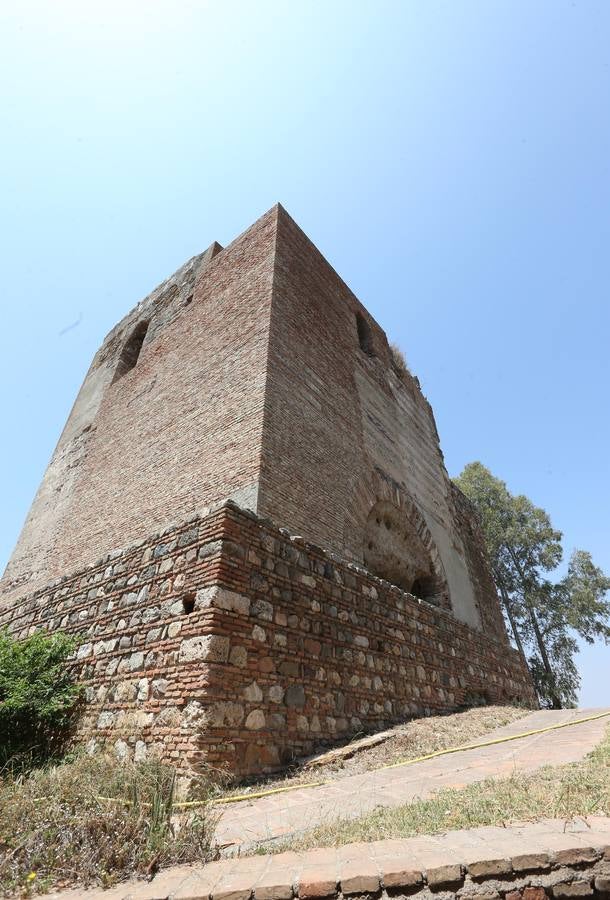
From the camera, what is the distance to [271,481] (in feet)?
21.3

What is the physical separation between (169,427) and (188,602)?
5.21m

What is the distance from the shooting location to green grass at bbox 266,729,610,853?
200 cm

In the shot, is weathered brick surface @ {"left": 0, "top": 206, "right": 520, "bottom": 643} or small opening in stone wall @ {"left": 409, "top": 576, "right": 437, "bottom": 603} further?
small opening in stone wall @ {"left": 409, "top": 576, "right": 437, "bottom": 603}

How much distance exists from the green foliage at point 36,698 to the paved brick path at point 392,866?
3091 millimetres

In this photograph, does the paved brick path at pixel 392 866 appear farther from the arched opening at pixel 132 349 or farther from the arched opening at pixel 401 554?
the arched opening at pixel 132 349

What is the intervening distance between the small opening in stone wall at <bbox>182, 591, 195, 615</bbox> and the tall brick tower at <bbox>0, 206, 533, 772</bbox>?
0.01 m

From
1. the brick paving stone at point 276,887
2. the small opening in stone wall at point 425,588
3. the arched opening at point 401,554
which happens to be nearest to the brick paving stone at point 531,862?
the brick paving stone at point 276,887

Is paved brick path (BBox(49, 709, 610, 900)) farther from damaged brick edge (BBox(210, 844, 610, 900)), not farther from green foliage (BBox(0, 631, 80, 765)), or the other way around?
green foliage (BBox(0, 631, 80, 765))

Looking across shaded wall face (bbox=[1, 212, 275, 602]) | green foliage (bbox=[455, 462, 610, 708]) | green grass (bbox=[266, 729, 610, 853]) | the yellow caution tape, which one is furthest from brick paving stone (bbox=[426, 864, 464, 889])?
green foliage (bbox=[455, 462, 610, 708])

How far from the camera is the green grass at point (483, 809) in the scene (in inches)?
78.7

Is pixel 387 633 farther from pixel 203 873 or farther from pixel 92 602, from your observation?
pixel 203 873

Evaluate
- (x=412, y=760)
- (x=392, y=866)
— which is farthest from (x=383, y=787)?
(x=392, y=866)

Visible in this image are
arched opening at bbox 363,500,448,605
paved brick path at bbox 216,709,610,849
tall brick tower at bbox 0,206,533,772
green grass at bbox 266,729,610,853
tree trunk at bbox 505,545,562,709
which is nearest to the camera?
green grass at bbox 266,729,610,853

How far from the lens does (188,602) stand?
418 cm
